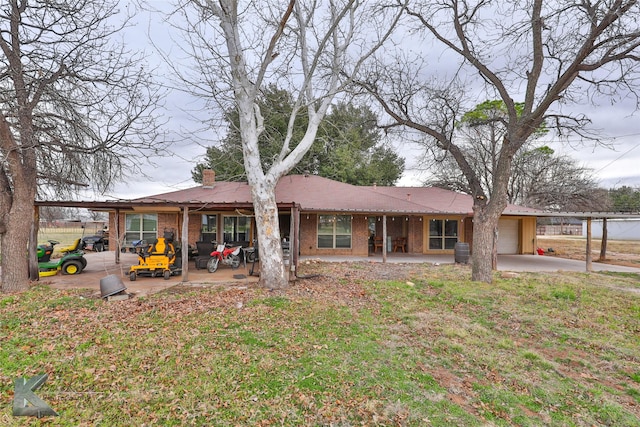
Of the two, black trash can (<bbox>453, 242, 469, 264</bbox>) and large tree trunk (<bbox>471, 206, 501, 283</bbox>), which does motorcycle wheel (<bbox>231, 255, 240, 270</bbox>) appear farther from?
black trash can (<bbox>453, 242, 469, 264</bbox>)

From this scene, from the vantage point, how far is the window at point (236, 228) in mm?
15430

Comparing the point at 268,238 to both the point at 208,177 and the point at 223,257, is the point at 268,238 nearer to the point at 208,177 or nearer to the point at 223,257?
the point at 223,257

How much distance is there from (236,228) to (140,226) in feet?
14.7

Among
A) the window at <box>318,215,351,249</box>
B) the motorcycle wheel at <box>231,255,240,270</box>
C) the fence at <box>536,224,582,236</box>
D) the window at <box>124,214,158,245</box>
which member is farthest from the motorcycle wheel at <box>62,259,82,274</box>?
the fence at <box>536,224,582,236</box>

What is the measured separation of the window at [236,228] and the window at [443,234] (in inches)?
371

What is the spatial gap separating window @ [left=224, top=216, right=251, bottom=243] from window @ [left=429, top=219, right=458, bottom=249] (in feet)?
30.9

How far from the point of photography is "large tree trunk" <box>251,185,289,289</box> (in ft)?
24.0

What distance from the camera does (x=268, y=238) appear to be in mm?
7379

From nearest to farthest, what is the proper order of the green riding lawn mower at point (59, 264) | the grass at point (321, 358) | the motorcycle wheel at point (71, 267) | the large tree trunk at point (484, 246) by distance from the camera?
the grass at point (321, 358) → the large tree trunk at point (484, 246) → the green riding lawn mower at point (59, 264) → the motorcycle wheel at point (71, 267)

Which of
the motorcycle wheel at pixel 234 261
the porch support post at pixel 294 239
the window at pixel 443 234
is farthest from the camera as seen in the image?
the window at pixel 443 234

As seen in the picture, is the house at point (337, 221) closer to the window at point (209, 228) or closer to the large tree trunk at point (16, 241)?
the window at point (209, 228)

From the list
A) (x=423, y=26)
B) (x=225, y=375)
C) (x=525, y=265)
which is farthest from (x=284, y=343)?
(x=525, y=265)

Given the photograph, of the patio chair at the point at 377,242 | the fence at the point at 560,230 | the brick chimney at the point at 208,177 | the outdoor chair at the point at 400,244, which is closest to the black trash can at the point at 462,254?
the outdoor chair at the point at 400,244

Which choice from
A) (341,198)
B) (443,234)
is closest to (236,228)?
(341,198)
